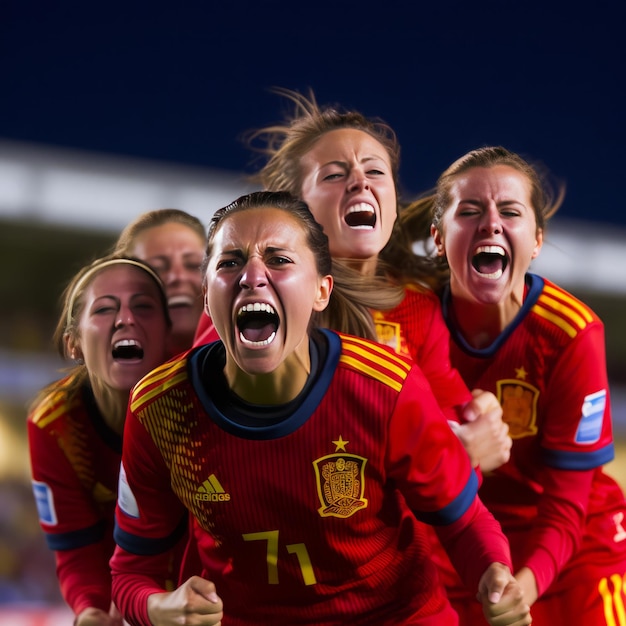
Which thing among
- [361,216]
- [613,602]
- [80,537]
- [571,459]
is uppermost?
[361,216]

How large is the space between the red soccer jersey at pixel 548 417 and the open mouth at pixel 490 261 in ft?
0.53

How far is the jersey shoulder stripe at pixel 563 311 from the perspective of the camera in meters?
2.19

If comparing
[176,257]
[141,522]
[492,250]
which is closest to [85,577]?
[141,522]

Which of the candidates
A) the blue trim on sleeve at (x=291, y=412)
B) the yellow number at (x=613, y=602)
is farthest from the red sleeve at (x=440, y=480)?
the yellow number at (x=613, y=602)

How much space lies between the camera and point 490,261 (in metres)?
2.15

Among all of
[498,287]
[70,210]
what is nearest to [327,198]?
[498,287]

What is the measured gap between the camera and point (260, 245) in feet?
5.91

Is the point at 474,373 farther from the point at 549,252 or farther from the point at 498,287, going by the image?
the point at 549,252

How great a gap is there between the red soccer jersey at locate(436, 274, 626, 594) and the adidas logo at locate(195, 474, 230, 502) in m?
0.64

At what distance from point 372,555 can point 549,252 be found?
26.8 feet

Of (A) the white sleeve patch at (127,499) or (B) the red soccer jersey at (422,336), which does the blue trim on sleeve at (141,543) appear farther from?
(B) the red soccer jersey at (422,336)

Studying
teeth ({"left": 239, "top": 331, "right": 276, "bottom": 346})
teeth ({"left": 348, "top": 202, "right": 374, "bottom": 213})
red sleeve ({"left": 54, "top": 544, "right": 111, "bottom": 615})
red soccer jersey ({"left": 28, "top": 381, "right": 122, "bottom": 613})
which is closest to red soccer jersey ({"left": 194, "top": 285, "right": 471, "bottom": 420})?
teeth ({"left": 348, "top": 202, "right": 374, "bottom": 213})

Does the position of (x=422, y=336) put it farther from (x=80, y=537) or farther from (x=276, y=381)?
(x=80, y=537)

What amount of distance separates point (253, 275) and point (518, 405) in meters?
0.76
